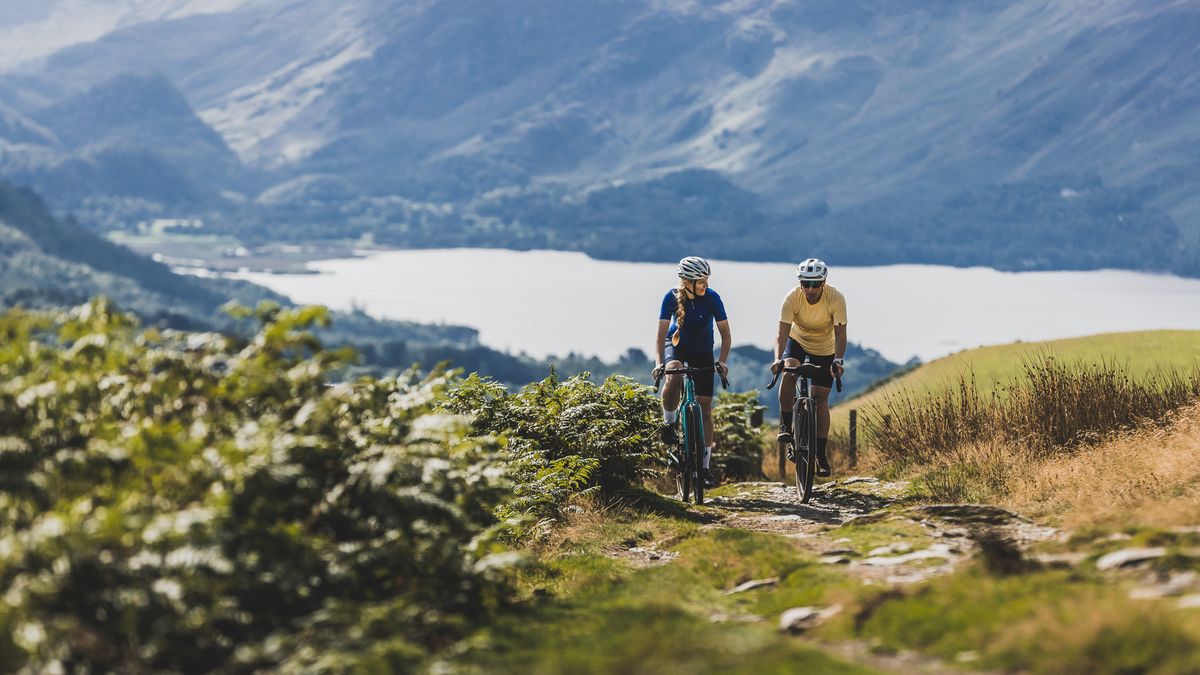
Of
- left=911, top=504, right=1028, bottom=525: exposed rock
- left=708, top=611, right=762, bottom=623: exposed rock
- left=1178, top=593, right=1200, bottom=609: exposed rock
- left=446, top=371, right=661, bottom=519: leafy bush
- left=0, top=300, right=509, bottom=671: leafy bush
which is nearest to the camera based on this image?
left=0, top=300, right=509, bottom=671: leafy bush

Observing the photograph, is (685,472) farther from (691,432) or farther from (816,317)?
(816,317)

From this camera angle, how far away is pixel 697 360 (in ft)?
45.2

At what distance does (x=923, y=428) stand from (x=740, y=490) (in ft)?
8.57

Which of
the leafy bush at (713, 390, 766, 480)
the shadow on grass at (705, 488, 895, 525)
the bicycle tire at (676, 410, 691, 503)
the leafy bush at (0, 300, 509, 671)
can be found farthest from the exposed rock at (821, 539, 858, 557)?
the leafy bush at (713, 390, 766, 480)

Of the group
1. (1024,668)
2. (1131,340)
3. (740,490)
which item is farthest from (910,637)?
(1131,340)

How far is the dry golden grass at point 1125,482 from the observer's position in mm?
9141

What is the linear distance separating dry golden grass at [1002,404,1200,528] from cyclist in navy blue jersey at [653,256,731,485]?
3322mm

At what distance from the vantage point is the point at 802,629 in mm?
7348

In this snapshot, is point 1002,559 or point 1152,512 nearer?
point 1002,559

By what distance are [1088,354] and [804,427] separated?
67.8 feet

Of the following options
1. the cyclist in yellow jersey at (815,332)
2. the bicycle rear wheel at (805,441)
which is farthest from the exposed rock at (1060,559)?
the bicycle rear wheel at (805,441)

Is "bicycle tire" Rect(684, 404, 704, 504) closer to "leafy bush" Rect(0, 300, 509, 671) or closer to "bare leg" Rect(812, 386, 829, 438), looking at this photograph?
"bare leg" Rect(812, 386, 829, 438)

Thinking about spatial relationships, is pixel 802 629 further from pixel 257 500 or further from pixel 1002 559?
pixel 257 500

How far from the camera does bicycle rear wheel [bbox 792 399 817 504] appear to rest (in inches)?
536
